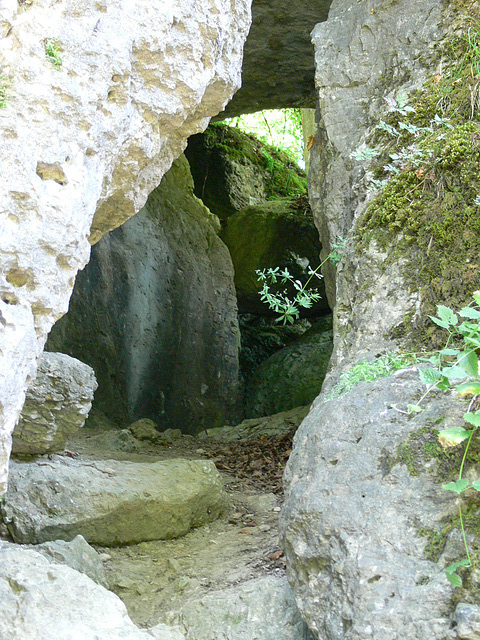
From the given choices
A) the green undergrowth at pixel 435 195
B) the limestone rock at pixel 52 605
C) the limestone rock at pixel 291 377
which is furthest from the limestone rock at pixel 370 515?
the limestone rock at pixel 291 377

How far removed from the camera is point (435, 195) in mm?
3006

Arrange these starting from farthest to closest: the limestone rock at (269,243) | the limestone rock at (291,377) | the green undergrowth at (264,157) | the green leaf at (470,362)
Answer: the green undergrowth at (264,157), the limestone rock at (269,243), the limestone rock at (291,377), the green leaf at (470,362)

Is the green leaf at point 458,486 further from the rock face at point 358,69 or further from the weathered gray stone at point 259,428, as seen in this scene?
the weathered gray stone at point 259,428

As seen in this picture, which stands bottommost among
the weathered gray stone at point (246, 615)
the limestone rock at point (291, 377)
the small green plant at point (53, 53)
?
the weathered gray stone at point (246, 615)

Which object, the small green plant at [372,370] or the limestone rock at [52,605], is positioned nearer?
the limestone rock at [52,605]

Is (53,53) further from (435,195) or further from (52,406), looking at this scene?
Result: (52,406)

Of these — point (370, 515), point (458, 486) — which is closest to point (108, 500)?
point (370, 515)

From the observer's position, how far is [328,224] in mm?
4000

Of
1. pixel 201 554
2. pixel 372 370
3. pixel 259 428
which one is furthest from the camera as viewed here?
pixel 259 428

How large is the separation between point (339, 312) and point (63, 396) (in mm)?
1728

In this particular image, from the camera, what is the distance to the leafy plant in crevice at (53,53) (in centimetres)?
234

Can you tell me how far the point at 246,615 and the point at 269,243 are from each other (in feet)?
22.0

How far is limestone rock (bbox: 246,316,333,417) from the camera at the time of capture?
7977mm

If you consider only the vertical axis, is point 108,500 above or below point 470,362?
below
